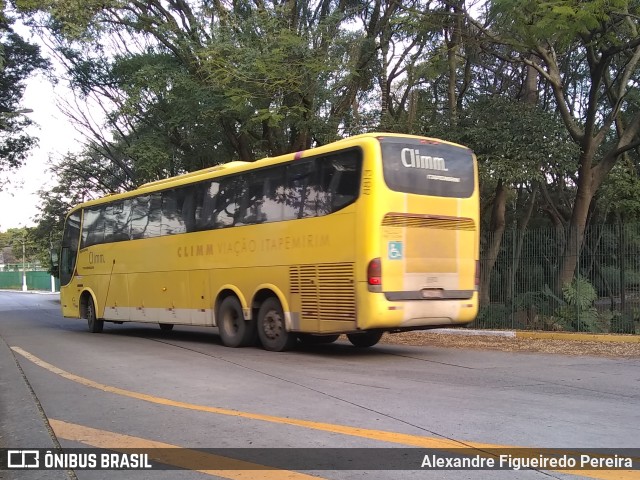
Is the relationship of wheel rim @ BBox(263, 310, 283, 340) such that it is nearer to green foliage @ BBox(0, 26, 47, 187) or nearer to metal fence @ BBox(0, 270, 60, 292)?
green foliage @ BBox(0, 26, 47, 187)

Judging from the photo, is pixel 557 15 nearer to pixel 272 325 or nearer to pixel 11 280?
pixel 272 325

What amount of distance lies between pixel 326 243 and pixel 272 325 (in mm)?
2300

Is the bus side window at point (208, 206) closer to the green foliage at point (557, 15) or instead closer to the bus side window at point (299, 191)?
the bus side window at point (299, 191)

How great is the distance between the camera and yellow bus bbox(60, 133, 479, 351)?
9680 mm

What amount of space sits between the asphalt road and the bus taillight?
1376 millimetres

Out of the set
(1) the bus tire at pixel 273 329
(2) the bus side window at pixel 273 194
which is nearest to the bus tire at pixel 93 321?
(1) the bus tire at pixel 273 329

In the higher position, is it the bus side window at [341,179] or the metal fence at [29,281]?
the bus side window at [341,179]

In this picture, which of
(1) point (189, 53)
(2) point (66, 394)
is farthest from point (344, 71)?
(2) point (66, 394)

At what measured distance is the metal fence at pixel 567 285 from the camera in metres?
14.1

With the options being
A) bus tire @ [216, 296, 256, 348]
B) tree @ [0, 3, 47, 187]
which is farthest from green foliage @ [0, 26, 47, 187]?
bus tire @ [216, 296, 256, 348]

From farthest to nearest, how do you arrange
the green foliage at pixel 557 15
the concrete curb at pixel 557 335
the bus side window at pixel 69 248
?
1. the bus side window at pixel 69 248
2. the concrete curb at pixel 557 335
3. the green foliage at pixel 557 15

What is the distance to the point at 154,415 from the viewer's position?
6410mm

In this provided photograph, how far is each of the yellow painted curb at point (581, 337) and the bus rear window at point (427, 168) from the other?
4.36 metres

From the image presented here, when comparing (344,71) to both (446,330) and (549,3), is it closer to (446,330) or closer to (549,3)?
(549,3)
